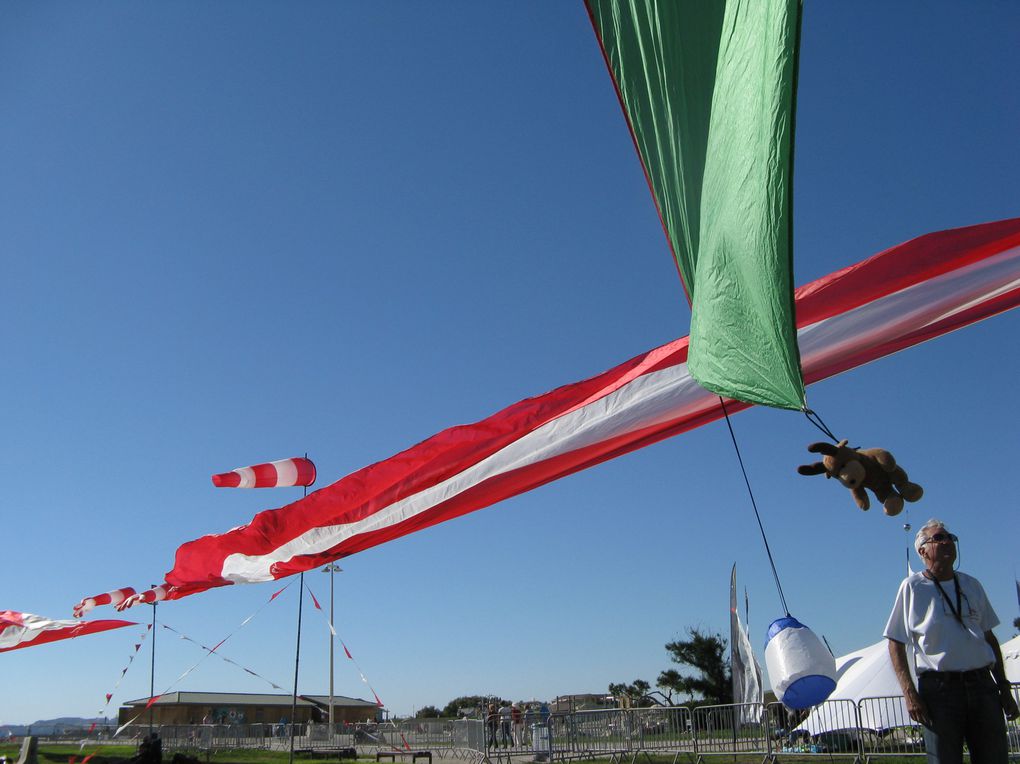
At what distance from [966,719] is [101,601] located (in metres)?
14.5

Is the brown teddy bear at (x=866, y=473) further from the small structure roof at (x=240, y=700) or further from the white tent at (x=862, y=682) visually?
the small structure roof at (x=240, y=700)

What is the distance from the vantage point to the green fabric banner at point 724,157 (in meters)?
3.04

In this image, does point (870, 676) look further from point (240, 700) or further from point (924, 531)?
point (240, 700)

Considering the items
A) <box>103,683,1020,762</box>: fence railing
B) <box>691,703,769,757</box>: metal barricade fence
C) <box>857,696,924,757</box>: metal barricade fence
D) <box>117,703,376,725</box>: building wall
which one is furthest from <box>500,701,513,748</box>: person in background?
<box>117,703,376,725</box>: building wall

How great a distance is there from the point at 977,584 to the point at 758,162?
248 centimetres

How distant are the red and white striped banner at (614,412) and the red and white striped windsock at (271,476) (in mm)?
5358

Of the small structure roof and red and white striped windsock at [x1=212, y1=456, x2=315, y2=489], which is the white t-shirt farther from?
the small structure roof

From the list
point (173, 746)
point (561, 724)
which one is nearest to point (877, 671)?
point (561, 724)

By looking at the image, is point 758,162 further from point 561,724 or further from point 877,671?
point 877,671

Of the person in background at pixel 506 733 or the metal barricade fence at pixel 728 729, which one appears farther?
the person in background at pixel 506 733

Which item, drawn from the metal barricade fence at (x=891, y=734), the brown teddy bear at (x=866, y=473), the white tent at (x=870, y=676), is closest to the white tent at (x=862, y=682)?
the white tent at (x=870, y=676)

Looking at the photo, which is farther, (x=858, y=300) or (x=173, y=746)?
(x=173, y=746)

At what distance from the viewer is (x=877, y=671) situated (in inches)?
659

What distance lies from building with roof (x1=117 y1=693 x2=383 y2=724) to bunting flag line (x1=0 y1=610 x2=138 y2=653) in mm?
37865
